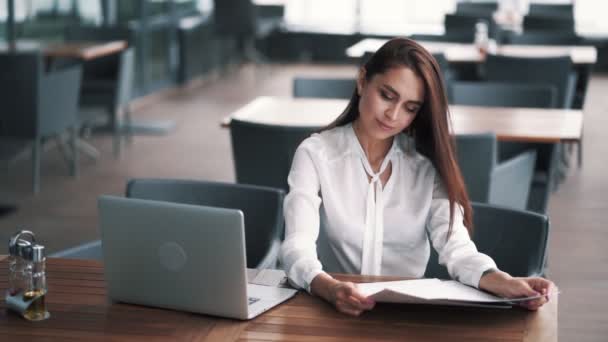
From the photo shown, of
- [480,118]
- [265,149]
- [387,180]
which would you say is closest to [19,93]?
[265,149]

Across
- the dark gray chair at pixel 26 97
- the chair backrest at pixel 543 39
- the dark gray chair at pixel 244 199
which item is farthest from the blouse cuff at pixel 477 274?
the chair backrest at pixel 543 39

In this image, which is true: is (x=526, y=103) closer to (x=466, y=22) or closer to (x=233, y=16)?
(x=466, y=22)

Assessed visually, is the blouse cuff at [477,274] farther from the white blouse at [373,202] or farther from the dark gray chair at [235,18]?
the dark gray chair at [235,18]

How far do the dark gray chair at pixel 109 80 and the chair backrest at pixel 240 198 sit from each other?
12.0 feet

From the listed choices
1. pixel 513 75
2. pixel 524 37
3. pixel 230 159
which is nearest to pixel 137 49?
pixel 230 159

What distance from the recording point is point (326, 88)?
507 cm

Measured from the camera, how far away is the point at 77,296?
2.07 m

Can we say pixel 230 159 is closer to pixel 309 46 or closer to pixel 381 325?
pixel 381 325

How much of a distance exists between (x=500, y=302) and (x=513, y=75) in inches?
165

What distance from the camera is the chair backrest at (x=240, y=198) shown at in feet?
9.05

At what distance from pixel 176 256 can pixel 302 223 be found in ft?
1.45

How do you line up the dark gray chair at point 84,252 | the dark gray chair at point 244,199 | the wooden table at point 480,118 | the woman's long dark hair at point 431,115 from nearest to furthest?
the woman's long dark hair at point 431,115, the dark gray chair at point 84,252, the dark gray chair at point 244,199, the wooden table at point 480,118

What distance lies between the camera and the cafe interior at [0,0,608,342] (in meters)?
3.58

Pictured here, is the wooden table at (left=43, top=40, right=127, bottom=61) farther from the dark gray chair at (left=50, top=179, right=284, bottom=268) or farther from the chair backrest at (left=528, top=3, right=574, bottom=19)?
the chair backrest at (left=528, top=3, right=574, bottom=19)
